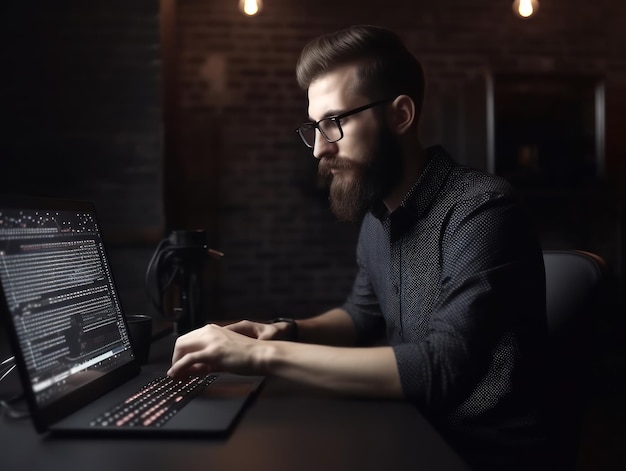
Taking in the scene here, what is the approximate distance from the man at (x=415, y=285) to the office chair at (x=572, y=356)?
3 cm

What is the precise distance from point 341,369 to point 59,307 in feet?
1.49

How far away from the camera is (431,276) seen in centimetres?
124

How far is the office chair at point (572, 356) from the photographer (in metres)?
1.08

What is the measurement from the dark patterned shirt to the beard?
3.1 inches

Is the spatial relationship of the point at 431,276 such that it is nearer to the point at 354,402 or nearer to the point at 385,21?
the point at 354,402

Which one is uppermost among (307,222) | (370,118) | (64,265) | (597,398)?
(370,118)

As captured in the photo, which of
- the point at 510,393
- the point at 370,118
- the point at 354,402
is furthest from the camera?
the point at 370,118

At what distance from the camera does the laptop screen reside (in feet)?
2.78

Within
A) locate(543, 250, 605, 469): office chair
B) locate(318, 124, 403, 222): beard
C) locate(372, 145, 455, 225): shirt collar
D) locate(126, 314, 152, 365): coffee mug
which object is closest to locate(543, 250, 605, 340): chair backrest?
locate(543, 250, 605, 469): office chair

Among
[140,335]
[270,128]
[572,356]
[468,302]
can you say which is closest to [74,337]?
[140,335]

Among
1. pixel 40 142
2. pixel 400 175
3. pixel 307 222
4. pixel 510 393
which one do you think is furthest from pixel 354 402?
pixel 307 222

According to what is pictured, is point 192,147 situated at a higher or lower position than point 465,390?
higher

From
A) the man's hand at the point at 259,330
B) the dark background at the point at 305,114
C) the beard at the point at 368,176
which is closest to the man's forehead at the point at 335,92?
the beard at the point at 368,176

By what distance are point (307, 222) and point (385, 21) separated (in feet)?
4.58
